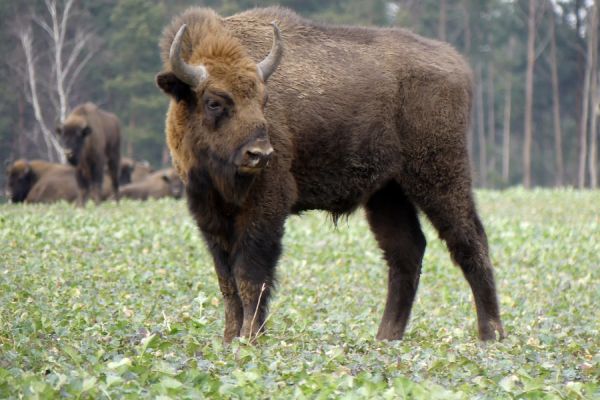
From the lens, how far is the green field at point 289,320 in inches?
206

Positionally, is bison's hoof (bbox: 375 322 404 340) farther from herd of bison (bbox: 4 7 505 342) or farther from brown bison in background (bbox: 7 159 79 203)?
brown bison in background (bbox: 7 159 79 203)

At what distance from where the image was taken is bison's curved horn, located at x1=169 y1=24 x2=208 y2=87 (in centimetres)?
728

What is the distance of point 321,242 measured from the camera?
618 inches

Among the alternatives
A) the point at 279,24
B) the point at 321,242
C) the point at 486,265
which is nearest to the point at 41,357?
the point at 279,24

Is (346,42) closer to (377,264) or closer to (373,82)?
(373,82)

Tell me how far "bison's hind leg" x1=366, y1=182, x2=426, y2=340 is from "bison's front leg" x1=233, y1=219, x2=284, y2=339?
1.77 m

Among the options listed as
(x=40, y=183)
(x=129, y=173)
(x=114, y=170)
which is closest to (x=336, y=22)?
(x=129, y=173)

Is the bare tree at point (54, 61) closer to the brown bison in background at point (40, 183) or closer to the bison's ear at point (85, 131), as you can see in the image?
the brown bison in background at point (40, 183)

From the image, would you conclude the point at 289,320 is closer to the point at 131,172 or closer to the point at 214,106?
the point at 214,106

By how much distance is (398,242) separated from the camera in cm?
901

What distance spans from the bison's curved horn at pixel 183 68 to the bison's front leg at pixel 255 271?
1.18m

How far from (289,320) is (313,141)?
58.1 inches

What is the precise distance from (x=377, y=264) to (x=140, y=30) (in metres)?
30.8

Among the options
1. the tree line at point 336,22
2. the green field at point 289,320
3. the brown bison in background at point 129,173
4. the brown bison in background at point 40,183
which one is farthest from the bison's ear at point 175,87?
the brown bison in background at point 129,173
